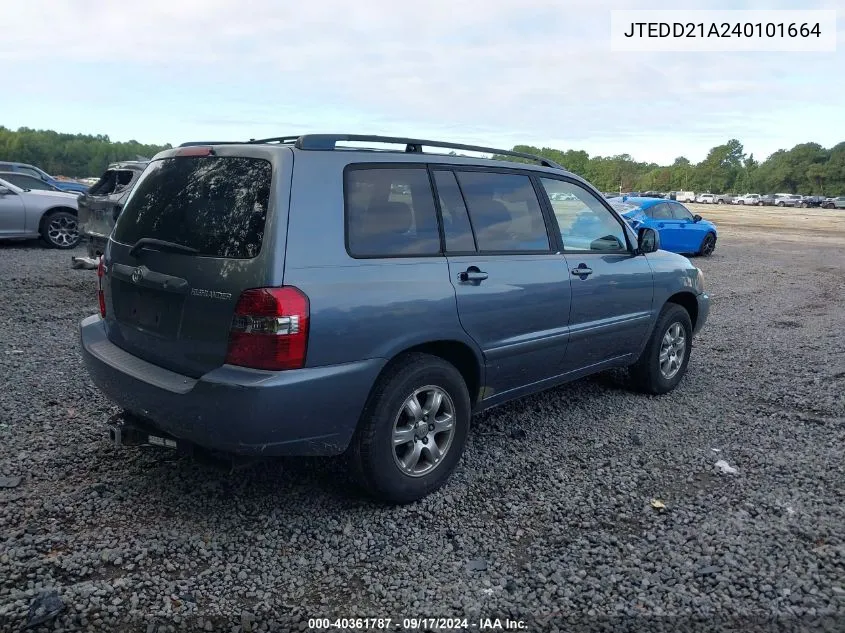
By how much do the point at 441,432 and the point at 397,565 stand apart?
834mm

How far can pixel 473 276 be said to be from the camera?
12.4ft

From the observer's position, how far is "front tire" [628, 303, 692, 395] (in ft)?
17.8

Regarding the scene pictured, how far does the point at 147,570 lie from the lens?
2986 millimetres

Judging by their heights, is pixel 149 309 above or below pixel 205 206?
below

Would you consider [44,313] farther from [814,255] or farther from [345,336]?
[814,255]

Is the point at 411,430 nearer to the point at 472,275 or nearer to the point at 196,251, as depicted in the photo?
the point at 472,275

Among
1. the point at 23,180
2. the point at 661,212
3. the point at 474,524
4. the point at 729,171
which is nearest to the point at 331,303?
the point at 474,524

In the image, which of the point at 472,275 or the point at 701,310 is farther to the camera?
the point at 701,310

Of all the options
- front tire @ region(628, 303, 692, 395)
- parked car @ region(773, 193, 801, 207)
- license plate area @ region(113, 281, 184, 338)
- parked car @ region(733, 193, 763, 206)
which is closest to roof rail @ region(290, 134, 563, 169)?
license plate area @ region(113, 281, 184, 338)

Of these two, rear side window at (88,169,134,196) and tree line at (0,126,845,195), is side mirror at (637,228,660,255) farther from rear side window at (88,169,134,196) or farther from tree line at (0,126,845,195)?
tree line at (0,126,845,195)

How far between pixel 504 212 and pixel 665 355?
7.42 feet

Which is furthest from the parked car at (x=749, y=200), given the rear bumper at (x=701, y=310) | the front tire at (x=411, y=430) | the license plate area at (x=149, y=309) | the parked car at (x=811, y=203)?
the license plate area at (x=149, y=309)

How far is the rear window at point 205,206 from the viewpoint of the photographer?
315 centimetres

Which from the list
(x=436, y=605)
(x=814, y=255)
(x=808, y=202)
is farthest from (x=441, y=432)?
(x=808, y=202)
